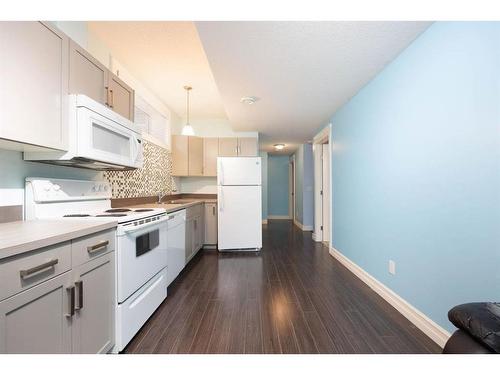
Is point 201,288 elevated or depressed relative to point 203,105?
depressed

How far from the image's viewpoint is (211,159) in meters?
4.45

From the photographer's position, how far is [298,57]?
6.66 feet

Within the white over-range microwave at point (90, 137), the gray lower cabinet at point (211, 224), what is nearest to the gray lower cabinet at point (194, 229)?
the gray lower cabinet at point (211, 224)

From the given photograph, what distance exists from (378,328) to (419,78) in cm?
194

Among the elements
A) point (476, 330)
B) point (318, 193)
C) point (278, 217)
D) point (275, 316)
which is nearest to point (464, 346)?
point (476, 330)

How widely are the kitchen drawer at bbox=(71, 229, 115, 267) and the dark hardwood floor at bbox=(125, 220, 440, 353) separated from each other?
731mm

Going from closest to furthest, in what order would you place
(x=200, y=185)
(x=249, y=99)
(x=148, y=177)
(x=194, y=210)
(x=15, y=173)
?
(x=15, y=173)
(x=249, y=99)
(x=148, y=177)
(x=194, y=210)
(x=200, y=185)

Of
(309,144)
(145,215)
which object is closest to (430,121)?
(145,215)

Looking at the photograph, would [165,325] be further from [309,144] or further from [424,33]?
[309,144]

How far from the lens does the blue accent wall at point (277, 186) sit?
8.77m

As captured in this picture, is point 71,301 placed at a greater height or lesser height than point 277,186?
lesser

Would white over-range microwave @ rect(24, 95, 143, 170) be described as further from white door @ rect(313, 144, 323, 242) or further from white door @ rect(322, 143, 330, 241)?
white door @ rect(313, 144, 323, 242)

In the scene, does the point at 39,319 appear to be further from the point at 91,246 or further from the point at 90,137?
the point at 90,137

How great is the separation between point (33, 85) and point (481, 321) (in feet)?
7.55
